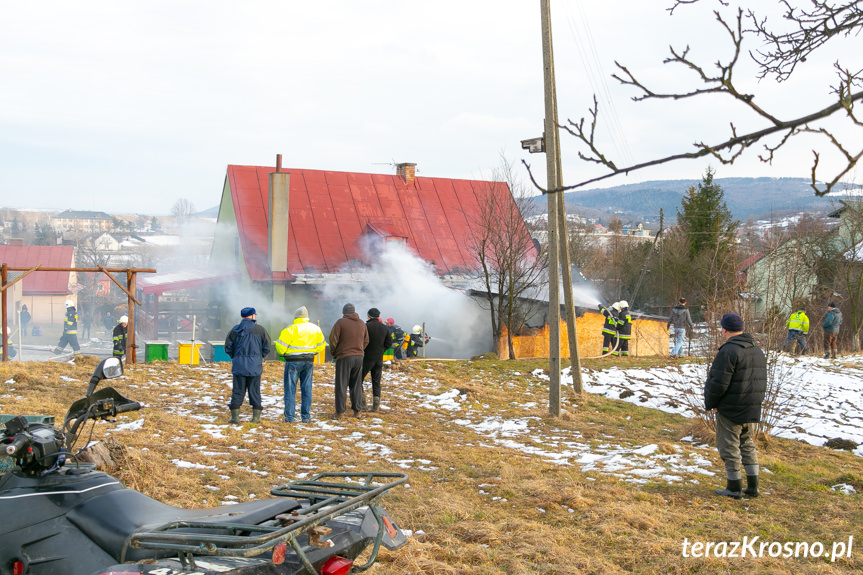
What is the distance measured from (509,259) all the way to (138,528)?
58.2 ft

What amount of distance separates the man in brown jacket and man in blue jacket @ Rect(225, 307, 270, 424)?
122 centimetres

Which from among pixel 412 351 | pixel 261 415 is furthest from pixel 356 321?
pixel 412 351

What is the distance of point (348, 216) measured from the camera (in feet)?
90.6

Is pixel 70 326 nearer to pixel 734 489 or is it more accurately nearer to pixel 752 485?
pixel 734 489

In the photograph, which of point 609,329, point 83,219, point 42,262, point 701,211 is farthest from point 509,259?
point 83,219

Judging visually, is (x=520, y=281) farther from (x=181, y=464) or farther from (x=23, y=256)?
(x=23, y=256)

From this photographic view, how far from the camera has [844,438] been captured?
10055 millimetres

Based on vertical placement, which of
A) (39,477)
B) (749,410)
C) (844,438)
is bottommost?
(844,438)

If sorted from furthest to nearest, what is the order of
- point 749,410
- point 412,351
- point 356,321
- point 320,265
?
point 320,265 < point 412,351 < point 356,321 < point 749,410

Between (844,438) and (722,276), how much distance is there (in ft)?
11.3

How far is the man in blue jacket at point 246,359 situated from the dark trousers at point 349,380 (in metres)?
1.30

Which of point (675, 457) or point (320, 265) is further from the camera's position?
point (320, 265)

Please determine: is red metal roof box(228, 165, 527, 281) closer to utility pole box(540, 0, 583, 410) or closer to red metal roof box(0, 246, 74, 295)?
utility pole box(540, 0, 583, 410)

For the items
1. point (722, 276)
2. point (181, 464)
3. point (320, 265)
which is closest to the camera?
point (181, 464)
